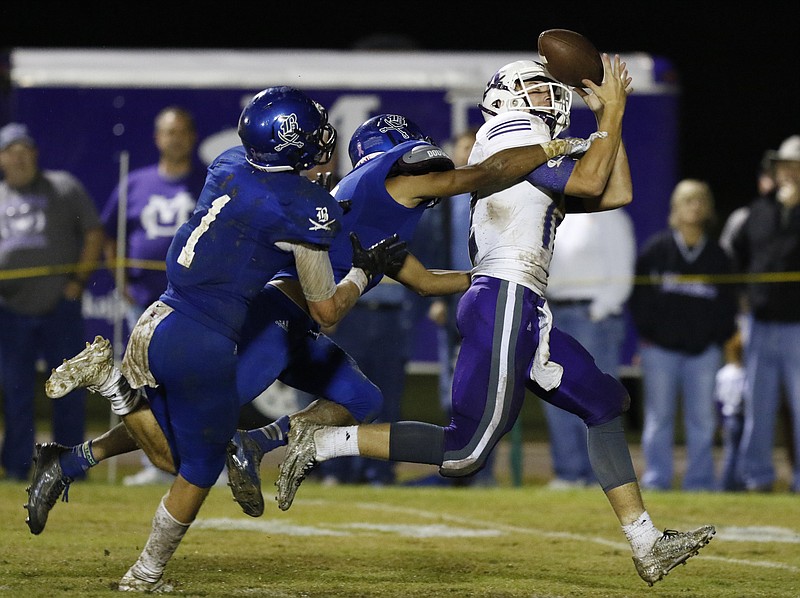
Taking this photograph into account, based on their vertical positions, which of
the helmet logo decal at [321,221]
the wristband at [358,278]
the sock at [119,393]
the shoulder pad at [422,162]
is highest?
the shoulder pad at [422,162]

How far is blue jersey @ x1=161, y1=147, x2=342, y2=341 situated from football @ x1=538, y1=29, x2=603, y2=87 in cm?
112

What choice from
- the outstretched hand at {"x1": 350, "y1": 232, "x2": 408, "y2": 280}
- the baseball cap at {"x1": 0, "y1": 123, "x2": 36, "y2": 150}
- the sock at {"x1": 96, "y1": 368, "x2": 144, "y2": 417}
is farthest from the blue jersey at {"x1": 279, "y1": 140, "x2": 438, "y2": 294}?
the baseball cap at {"x1": 0, "y1": 123, "x2": 36, "y2": 150}

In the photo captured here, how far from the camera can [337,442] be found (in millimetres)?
5172

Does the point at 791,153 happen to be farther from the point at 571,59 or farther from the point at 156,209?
the point at 571,59

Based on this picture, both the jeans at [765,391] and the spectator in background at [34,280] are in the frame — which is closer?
the spectator in background at [34,280]

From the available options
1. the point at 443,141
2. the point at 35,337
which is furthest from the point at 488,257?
the point at 443,141

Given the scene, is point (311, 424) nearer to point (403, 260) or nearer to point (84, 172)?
point (403, 260)

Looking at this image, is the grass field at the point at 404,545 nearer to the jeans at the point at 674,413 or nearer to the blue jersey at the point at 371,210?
the jeans at the point at 674,413

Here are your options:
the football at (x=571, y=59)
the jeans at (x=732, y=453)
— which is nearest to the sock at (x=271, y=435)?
the football at (x=571, y=59)

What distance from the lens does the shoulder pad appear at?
509 cm

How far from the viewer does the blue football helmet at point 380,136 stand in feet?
17.8

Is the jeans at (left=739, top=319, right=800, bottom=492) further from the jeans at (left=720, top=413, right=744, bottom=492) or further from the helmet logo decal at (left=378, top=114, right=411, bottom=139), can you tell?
the helmet logo decal at (left=378, top=114, right=411, bottom=139)

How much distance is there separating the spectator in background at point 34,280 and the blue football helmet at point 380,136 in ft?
12.3

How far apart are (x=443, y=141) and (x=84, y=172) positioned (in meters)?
2.87
